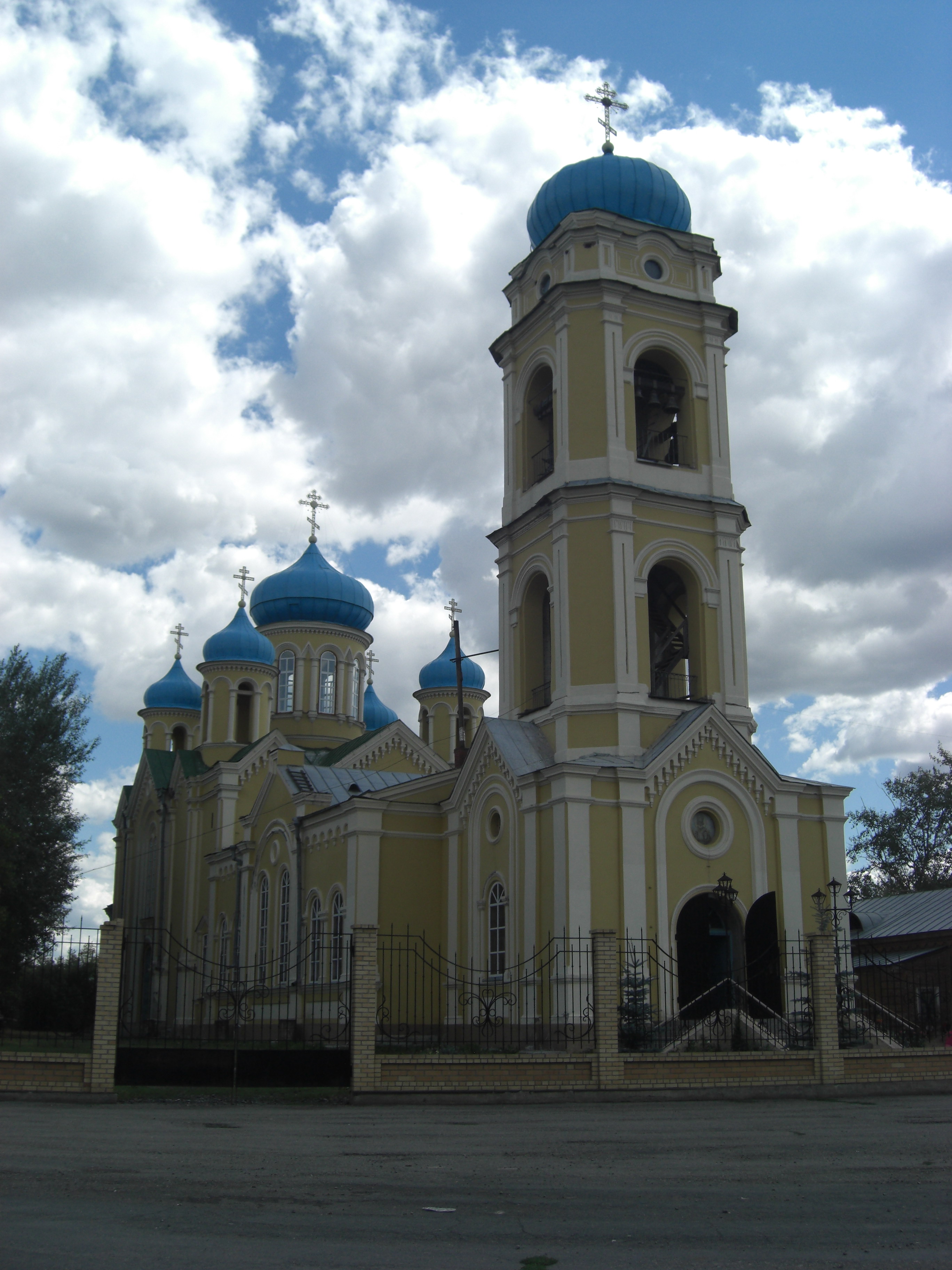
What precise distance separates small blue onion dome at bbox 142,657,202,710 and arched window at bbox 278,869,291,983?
15.0 meters

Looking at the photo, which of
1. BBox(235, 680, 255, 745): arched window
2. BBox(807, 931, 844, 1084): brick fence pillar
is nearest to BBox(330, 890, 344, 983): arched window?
BBox(807, 931, 844, 1084): brick fence pillar

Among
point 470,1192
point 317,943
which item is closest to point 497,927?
point 317,943

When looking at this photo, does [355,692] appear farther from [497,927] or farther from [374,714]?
[497,927]

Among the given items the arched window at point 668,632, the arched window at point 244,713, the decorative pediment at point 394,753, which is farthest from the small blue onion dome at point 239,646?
the arched window at point 668,632

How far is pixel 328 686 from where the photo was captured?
3319 cm

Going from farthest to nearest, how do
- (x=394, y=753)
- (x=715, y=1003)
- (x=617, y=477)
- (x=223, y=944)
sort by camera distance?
(x=394, y=753), (x=223, y=944), (x=617, y=477), (x=715, y=1003)

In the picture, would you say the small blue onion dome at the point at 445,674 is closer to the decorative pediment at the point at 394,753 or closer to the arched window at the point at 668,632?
the decorative pediment at the point at 394,753

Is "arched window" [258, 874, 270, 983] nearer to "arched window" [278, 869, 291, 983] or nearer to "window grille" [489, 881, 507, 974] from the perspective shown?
"arched window" [278, 869, 291, 983]

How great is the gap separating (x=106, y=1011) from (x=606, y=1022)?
511cm

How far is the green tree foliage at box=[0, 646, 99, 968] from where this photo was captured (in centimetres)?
2459

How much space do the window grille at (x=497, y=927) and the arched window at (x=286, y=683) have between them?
1496cm

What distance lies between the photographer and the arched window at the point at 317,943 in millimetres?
21688

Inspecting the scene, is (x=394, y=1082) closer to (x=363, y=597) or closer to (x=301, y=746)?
(x=301, y=746)

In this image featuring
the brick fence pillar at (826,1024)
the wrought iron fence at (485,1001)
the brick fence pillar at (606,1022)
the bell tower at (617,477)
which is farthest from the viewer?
the bell tower at (617,477)
